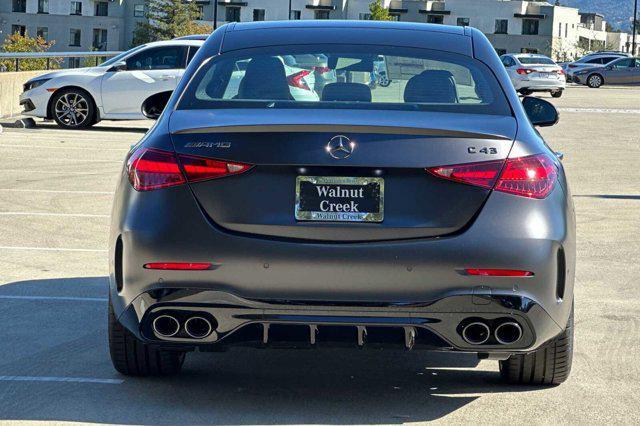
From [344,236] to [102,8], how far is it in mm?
118895

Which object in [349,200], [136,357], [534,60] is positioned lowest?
[136,357]

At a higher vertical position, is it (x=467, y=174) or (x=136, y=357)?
(x=467, y=174)

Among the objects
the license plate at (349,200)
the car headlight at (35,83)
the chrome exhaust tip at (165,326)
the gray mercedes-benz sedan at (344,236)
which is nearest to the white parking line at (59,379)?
the gray mercedes-benz sedan at (344,236)

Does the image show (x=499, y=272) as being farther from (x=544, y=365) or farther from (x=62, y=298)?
(x=62, y=298)

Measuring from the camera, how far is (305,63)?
630 centimetres

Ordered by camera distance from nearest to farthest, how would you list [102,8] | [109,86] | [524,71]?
[109,86] < [524,71] < [102,8]

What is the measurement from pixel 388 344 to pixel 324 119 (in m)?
0.92

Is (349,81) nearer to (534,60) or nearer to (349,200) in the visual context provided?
(349,200)

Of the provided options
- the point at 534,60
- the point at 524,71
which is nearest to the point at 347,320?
the point at 524,71

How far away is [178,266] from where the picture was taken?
5223 millimetres

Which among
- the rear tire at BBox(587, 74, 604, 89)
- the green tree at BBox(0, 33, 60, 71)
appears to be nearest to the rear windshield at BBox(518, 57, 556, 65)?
the rear tire at BBox(587, 74, 604, 89)

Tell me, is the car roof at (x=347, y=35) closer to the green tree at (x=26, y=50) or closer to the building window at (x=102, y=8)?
the green tree at (x=26, y=50)

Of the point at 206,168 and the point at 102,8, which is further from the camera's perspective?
the point at 102,8

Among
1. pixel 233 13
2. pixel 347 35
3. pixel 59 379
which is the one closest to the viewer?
pixel 59 379
